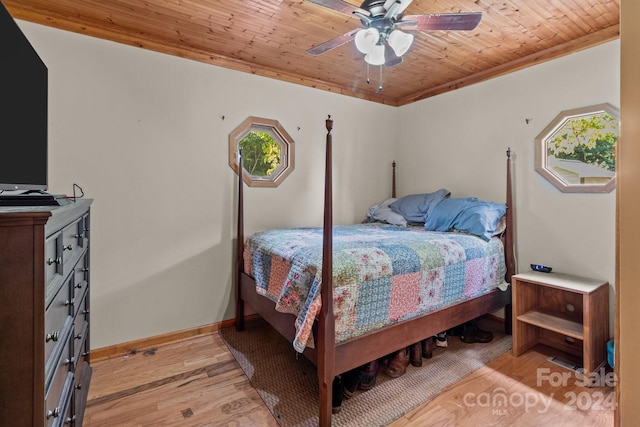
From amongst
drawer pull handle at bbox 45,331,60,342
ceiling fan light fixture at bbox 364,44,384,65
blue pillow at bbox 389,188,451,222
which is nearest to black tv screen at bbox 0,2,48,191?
drawer pull handle at bbox 45,331,60,342

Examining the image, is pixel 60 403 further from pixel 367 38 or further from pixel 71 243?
pixel 367 38

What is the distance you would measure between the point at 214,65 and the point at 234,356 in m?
2.42

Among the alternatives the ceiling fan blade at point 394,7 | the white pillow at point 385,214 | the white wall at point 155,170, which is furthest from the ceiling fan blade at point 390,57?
the white pillow at point 385,214

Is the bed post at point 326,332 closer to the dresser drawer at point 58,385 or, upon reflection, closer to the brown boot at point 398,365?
the brown boot at point 398,365

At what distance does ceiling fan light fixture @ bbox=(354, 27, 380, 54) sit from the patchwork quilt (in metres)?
1.22

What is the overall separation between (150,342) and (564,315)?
3239mm

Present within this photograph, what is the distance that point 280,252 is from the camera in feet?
6.73

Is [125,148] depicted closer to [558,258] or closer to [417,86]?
[417,86]

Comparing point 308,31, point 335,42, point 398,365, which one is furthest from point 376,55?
point 398,365

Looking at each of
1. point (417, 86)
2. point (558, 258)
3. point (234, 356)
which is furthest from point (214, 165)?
point (558, 258)

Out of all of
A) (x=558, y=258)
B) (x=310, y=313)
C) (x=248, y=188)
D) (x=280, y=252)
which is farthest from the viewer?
(x=248, y=188)

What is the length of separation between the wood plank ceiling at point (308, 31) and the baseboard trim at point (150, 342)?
2.30m

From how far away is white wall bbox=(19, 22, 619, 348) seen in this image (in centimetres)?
224

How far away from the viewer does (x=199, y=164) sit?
8.70ft
